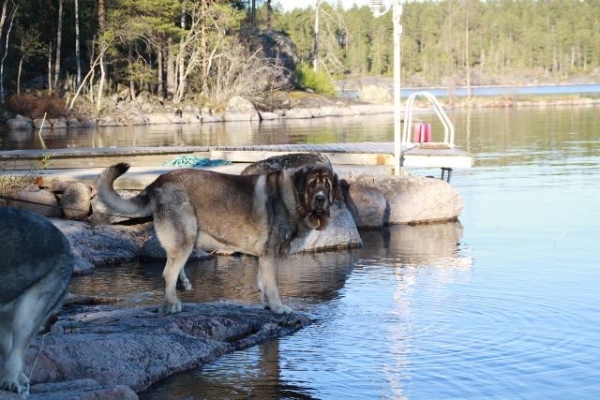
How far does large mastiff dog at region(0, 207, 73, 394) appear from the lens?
5992mm

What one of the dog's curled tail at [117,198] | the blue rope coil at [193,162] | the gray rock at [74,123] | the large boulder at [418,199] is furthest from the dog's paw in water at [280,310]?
the gray rock at [74,123]

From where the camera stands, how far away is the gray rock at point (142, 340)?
314 inches

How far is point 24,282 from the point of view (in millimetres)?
6016

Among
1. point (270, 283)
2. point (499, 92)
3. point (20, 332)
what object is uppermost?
point (499, 92)

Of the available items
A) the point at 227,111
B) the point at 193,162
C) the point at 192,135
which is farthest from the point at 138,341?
the point at 227,111

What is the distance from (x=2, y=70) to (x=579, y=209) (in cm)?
4518

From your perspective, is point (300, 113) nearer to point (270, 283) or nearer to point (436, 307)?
point (436, 307)

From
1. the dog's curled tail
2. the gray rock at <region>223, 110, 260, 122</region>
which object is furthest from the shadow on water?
the gray rock at <region>223, 110, 260, 122</region>

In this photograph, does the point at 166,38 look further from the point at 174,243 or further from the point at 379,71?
the point at 379,71

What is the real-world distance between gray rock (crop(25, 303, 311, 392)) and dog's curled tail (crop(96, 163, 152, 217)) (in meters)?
1.07

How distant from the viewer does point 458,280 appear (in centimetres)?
1356

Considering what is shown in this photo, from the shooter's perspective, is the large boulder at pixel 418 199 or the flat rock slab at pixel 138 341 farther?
the large boulder at pixel 418 199

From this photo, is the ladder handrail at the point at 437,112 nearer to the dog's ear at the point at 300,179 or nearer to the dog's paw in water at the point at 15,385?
the dog's ear at the point at 300,179

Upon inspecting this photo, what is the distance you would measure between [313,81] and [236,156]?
5652 cm
